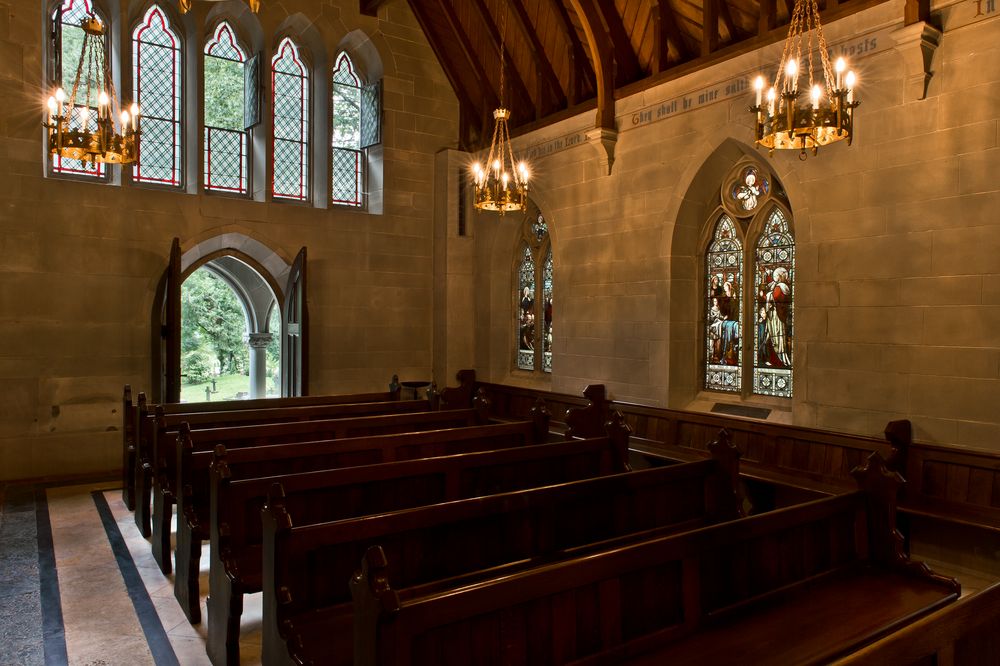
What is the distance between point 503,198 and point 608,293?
1.73 metres

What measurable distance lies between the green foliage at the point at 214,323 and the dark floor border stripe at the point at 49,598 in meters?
8.59

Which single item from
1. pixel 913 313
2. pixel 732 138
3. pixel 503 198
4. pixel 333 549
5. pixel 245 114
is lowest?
pixel 333 549

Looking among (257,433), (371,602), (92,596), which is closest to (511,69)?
(257,433)

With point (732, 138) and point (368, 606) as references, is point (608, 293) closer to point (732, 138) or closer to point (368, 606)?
point (732, 138)

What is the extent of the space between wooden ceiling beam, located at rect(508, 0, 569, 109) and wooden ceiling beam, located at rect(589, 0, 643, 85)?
2.98 feet

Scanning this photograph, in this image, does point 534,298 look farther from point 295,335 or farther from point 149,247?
point 149,247

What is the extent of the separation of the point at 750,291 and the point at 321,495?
187 inches

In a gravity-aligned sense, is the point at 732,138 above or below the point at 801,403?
above

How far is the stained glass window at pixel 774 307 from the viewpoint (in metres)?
6.42

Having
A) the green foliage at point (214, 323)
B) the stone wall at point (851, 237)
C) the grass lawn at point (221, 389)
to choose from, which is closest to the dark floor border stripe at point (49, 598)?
the stone wall at point (851, 237)

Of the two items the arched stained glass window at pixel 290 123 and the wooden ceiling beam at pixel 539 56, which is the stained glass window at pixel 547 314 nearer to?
the wooden ceiling beam at pixel 539 56

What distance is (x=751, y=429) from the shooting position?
20.0 ft

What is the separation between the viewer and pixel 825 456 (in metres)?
5.52

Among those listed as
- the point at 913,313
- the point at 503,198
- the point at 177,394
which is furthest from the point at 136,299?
the point at 913,313
